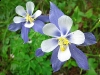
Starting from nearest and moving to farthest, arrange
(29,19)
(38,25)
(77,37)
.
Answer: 1. (77,37)
2. (38,25)
3. (29,19)

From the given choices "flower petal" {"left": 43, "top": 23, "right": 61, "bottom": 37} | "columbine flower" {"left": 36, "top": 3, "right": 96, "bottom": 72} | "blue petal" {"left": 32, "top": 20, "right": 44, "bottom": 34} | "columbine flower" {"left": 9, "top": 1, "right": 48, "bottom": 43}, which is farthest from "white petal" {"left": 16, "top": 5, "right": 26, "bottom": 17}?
"flower petal" {"left": 43, "top": 23, "right": 61, "bottom": 37}

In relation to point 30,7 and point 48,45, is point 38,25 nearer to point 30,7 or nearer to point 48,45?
point 30,7

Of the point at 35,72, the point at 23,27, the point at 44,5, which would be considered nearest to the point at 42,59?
the point at 35,72

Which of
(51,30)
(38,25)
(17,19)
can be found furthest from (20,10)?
(51,30)

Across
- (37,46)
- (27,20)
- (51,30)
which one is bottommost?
(37,46)

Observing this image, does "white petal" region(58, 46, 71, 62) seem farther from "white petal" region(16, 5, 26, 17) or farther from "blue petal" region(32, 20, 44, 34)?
"white petal" region(16, 5, 26, 17)

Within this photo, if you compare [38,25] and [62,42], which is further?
[38,25]

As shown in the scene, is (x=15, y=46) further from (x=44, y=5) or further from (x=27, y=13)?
(x=44, y=5)
